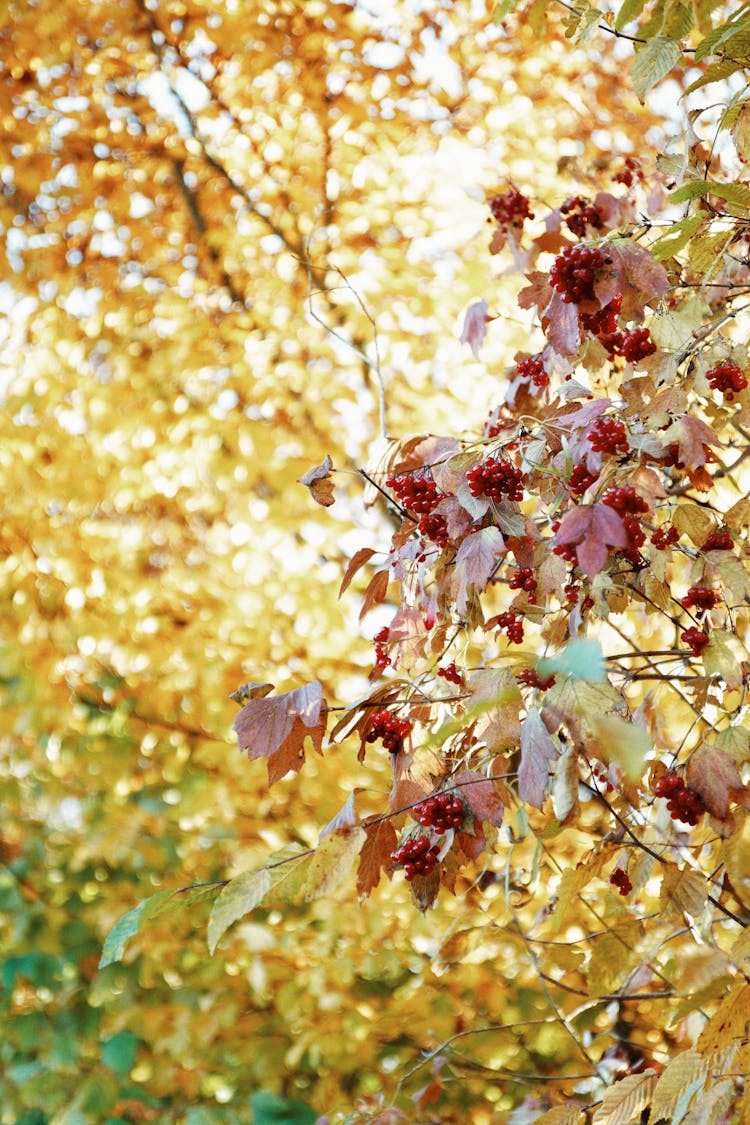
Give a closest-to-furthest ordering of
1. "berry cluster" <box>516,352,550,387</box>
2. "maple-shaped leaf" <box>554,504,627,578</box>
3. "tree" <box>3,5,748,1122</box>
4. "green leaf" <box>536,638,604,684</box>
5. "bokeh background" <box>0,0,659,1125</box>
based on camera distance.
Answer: "green leaf" <box>536,638,604,684</box>
"maple-shaped leaf" <box>554,504,627,578</box>
"berry cluster" <box>516,352,550,387</box>
"tree" <box>3,5,748,1122</box>
"bokeh background" <box>0,0,659,1125</box>

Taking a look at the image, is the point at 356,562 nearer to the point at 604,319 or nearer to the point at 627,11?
the point at 604,319

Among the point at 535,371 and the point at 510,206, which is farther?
the point at 510,206

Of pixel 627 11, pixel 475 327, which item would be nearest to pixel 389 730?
pixel 475 327

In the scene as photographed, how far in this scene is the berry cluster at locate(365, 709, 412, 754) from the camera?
1000mm

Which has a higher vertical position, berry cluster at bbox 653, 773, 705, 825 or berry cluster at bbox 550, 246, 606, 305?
berry cluster at bbox 550, 246, 606, 305

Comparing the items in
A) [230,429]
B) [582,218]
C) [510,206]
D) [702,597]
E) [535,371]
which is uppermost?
[230,429]

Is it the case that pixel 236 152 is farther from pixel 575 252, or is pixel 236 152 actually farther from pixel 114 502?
pixel 575 252

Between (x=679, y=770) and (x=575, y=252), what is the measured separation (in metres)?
0.53

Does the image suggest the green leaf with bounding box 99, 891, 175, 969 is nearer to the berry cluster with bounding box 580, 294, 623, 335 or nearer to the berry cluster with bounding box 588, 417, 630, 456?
the berry cluster with bounding box 588, 417, 630, 456

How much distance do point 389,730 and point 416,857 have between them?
0.13 m

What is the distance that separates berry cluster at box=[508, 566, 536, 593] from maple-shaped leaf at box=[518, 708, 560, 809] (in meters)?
0.22

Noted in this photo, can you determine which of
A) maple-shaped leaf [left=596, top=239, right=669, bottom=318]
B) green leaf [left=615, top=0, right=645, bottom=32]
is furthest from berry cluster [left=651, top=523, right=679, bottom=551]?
green leaf [left=615, top=0, right=645, bottom=32]

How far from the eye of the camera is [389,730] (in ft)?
3.30

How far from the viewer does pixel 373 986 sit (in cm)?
227
